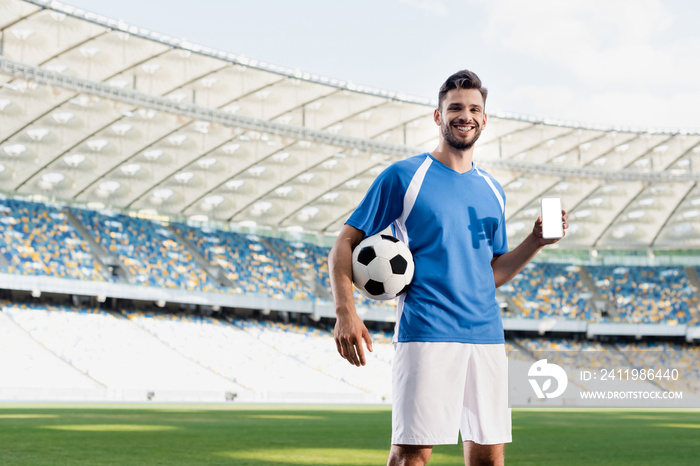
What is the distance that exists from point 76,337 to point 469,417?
33642 mm

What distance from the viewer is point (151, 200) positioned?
4475 centimetres

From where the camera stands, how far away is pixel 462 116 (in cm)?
367

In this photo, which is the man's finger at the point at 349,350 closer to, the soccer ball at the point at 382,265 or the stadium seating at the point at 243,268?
the soccer ball at the point at 382,265

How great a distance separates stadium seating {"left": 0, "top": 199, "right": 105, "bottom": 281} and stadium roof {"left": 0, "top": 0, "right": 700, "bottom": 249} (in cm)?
126

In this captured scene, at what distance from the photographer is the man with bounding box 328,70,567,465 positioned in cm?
337

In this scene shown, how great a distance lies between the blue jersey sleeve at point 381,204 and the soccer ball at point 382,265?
0.07 m

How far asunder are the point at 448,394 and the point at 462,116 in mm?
1223

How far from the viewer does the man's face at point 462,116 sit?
3.67 metres

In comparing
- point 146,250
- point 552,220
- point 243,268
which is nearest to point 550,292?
point 243,268

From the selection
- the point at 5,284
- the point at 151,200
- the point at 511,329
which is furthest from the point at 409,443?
the point at 511,329

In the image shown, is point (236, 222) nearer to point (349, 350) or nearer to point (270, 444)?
point (270, 444)

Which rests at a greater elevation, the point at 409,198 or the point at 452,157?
the point at 452,157

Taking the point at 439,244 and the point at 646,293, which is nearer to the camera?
the point at 439,244

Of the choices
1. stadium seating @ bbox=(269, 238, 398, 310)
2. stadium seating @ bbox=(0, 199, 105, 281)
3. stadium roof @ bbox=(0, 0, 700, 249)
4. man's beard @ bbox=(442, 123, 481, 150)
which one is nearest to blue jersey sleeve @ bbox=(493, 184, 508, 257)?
man's beard @ bbox=(442, 123, 481, 150)
